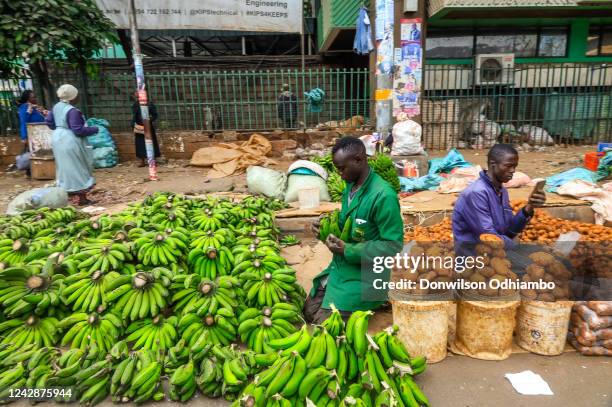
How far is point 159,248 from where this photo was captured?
363 centimetres

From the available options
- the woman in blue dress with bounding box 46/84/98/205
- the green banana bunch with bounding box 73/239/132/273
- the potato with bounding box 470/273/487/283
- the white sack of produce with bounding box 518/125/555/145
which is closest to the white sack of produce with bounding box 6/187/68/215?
the woman in blue dress with bounding box 46/84/98/205

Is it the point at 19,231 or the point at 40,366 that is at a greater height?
the point at 19,231

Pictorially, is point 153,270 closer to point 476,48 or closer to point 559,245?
point 559,245

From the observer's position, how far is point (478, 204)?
3.08m

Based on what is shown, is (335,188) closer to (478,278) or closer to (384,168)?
(384,168)

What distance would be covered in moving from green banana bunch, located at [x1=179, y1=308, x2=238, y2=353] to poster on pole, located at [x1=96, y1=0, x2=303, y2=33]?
36.7ft

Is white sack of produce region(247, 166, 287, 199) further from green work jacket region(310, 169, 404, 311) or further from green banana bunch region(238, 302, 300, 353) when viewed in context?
green banana bunch region(238, 302, 300, 353)

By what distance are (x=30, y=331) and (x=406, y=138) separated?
6.13 m

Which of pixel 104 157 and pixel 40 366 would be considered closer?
pixel 40 366

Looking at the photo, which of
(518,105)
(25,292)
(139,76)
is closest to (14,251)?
(25,292)

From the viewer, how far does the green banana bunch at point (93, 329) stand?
117 inches

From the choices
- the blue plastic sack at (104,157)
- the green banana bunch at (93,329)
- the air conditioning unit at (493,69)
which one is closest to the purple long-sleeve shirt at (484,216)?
the green banana bunch at (93,329)

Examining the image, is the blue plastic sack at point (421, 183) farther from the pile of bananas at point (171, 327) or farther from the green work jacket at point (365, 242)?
the green work jacket at point (365, 242)

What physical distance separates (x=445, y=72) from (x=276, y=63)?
5.06 metres
